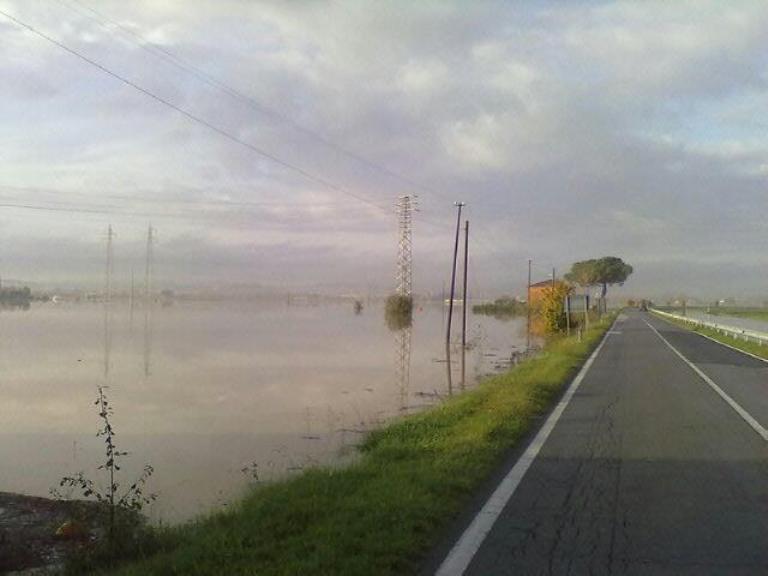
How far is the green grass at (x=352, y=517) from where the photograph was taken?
550 cm

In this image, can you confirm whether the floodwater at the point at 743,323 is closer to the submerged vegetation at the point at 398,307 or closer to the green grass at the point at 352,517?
the submerged vegetation at the point at 398,307

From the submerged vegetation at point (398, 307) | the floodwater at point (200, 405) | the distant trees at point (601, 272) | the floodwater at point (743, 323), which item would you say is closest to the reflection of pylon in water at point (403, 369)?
the floodwater at point (200, 405)

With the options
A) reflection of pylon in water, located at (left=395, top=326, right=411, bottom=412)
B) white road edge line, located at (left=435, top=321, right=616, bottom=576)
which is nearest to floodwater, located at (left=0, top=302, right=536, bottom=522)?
reflection of pylon in water, located at (left=395, top=326, right=411, bottom=412)

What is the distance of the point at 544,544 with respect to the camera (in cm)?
605

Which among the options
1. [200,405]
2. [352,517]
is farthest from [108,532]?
[200,405]

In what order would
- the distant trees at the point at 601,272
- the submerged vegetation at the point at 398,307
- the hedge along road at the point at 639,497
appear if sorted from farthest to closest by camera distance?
the distant trees at the point at 601,272 → the submerged vegetation at the point at 398,307 → the hedge along road at the point at 639,497

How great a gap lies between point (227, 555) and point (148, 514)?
3.74 metres

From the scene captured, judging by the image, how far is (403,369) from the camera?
1081 inches

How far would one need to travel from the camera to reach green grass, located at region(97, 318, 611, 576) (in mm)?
5496

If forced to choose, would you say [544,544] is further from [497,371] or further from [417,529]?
[497,371]

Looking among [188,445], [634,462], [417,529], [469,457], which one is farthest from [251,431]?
[417,529]

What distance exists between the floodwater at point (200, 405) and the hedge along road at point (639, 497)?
3859 mm

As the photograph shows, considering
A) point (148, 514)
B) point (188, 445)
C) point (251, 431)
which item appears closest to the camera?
point (148, 514)

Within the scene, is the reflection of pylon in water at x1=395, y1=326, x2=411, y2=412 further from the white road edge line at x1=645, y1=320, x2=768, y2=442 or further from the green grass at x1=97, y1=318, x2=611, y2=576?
the green grass at x1=97, y1=318, x2=611, y2=576
